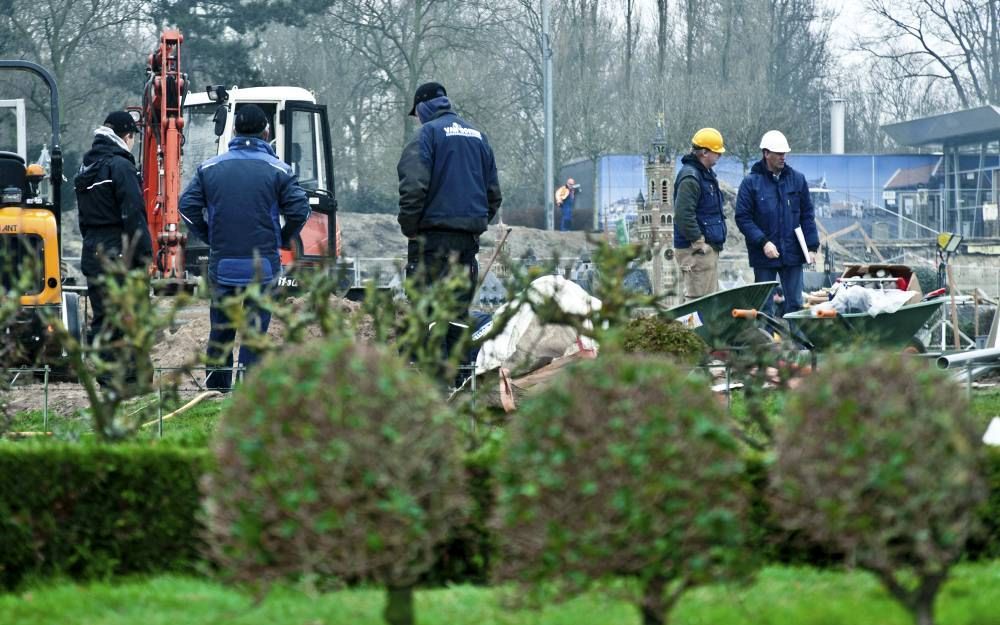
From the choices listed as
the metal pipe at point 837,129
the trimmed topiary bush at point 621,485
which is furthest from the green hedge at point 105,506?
the metal pipe at point 837,129

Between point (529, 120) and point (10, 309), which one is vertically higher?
point (529, 120)

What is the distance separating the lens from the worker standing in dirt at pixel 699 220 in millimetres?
13984

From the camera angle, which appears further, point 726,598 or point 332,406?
point 726,598

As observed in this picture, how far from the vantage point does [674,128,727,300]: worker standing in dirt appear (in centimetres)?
1398

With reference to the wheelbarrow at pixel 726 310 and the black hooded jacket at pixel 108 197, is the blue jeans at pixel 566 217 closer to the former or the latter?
the black hooded jacket at pixel 108 197

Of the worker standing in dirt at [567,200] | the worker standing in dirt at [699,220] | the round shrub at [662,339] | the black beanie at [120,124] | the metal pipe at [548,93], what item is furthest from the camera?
the worker standing in dirt at [567,200]

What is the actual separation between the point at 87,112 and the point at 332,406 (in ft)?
168

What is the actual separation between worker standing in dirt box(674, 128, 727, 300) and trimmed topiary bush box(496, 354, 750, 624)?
9.44 m

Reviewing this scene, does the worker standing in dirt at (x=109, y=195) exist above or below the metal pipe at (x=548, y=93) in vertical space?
below

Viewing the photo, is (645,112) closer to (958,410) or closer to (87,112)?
(87,112)

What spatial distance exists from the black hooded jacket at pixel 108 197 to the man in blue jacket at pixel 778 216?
4965 millimetres

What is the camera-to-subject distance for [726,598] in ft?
17.8

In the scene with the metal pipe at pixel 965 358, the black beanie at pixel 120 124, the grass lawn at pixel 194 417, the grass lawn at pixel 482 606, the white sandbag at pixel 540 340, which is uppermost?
the black beanie at pixel 120 124

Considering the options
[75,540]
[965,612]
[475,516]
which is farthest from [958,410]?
[75,540]
